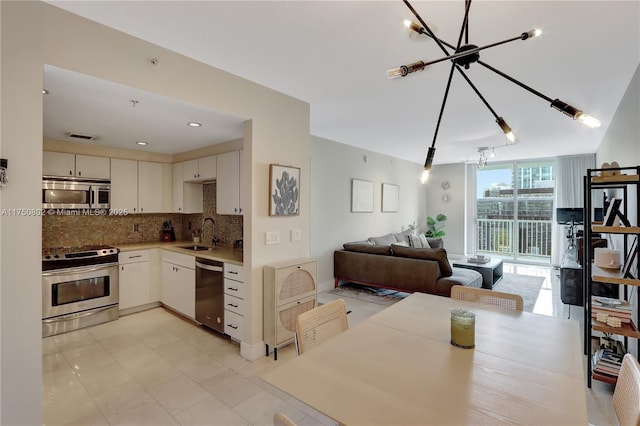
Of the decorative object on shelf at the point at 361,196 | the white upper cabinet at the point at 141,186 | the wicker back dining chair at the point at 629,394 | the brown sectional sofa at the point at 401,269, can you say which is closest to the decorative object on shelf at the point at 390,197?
the decorative object on shelf at the point at 361,196

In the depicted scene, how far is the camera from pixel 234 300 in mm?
3102

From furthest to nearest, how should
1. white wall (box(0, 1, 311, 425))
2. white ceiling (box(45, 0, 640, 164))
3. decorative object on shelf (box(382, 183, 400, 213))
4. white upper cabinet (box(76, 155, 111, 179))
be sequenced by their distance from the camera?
decorative object on shelf (box(382, 183, 400, 213)), white upper cabinet (box(76, 155, 111, 179)), white ceiling (box(45, 0, 640, 164)), white wall (box(0, 1, 311, 425))

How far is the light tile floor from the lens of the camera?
212cm

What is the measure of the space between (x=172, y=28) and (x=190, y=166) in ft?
8.45

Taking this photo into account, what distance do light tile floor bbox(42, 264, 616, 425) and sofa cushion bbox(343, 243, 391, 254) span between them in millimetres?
2356

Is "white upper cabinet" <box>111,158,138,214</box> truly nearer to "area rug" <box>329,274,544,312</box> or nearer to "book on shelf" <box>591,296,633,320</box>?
"area rug" <box>329,274,544,312</box>

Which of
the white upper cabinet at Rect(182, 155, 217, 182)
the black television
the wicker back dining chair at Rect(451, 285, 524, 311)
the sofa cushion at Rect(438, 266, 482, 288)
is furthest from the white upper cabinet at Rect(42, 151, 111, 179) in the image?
the black television

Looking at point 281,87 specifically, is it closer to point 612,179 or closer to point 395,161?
point 612,179

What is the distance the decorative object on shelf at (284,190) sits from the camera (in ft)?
9.81

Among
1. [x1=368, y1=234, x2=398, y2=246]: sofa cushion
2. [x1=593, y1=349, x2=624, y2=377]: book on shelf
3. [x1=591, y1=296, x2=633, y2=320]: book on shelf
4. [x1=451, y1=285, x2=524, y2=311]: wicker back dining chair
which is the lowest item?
[x1=593, y1=349, x2=624, y2=377]: book on shelf

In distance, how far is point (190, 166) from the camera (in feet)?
14.4

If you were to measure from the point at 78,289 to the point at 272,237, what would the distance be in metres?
2.45

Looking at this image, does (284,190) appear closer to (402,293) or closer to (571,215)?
(402,293)

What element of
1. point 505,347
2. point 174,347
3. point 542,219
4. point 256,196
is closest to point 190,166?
point 256,196
